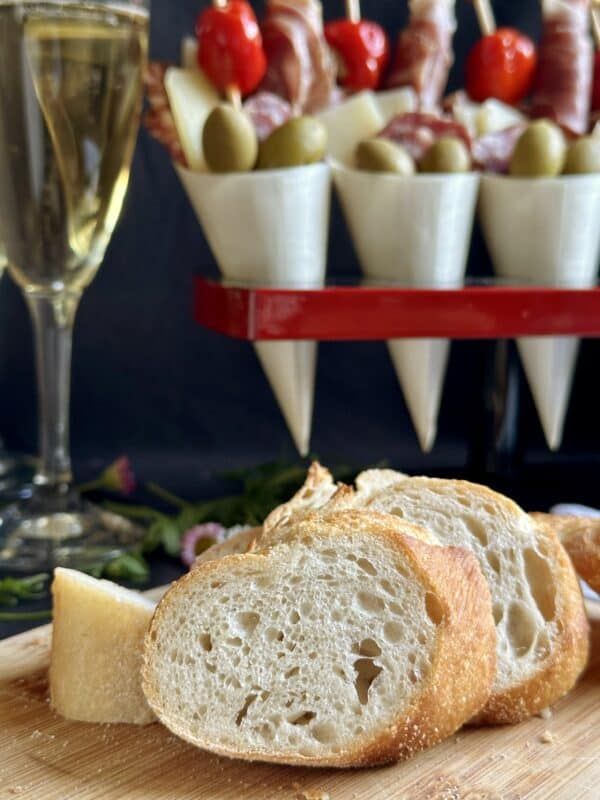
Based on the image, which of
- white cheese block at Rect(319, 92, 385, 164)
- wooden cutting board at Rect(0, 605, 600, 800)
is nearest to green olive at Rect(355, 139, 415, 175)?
white cheese block at Rect(319, 92, 385, 164)

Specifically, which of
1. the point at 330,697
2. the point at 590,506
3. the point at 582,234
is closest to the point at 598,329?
the point at 582,234

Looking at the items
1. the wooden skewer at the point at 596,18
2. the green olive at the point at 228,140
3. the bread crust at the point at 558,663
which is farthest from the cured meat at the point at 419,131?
the bread crust at the point at 558,663

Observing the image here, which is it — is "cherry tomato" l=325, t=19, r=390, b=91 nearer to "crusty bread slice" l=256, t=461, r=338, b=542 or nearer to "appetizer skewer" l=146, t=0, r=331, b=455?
"appetizer skewer" l=146, t=0, r=331, b=455

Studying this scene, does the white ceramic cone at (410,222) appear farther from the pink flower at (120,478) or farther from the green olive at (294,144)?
the pink flower at (120,478)

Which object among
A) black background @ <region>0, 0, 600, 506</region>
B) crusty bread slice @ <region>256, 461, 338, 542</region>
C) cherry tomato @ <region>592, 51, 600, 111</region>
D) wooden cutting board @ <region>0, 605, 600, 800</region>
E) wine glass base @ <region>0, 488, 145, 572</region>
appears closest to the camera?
wooden cutting board @ <region>0, 605, 600, 800</region>

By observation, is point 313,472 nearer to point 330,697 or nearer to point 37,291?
point 330,697
